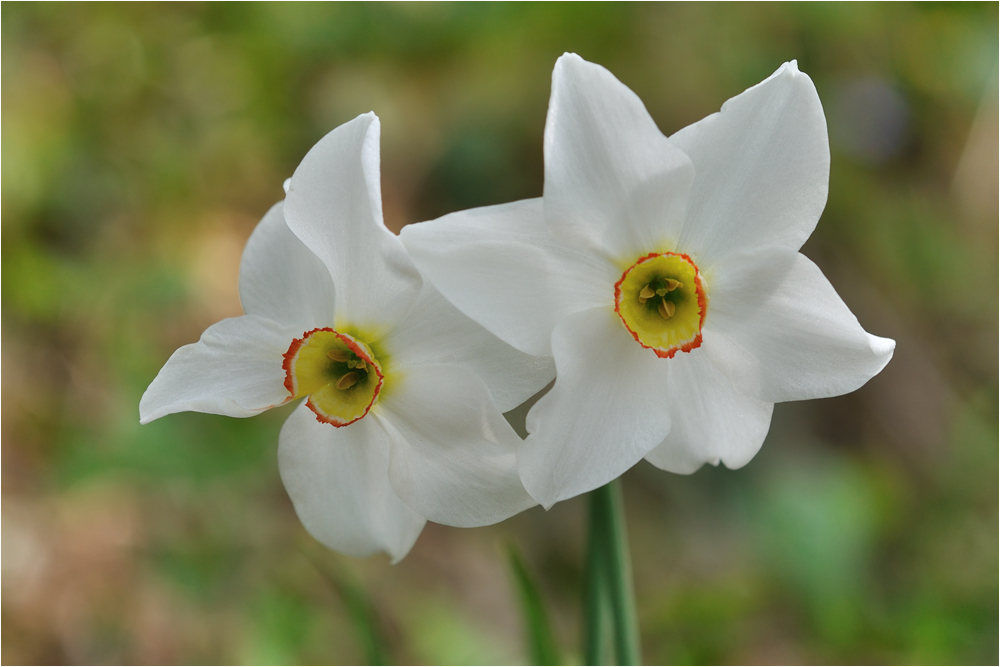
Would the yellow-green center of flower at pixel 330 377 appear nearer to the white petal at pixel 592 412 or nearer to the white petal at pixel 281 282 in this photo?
the white petal at pixel 281 282

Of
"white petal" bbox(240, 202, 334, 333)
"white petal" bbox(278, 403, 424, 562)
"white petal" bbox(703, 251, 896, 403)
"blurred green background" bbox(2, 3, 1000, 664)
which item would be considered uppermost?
"blurred green background" bbox(2, 3, 1000, 664)

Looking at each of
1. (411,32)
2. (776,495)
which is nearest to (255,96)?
(411,32)

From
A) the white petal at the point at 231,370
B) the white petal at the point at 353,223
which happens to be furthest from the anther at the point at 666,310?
the white petal at the point at 231,370

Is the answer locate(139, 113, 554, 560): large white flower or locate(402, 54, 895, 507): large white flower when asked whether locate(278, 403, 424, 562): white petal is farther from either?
locate(402, 54, 895, 507): large white flower

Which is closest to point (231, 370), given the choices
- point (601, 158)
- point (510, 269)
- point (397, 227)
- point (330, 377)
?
point (330, 377)

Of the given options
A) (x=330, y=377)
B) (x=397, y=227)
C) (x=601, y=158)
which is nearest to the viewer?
(x=601, y=158)

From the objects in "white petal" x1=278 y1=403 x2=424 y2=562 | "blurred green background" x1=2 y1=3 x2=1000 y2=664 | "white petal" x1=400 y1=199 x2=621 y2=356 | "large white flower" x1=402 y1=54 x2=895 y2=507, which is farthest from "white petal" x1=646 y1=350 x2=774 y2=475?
"blurred green background" x1=2 y1=3 x2=1000 y2=664

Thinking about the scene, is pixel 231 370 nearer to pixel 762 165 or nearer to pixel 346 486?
pixel 346 486
